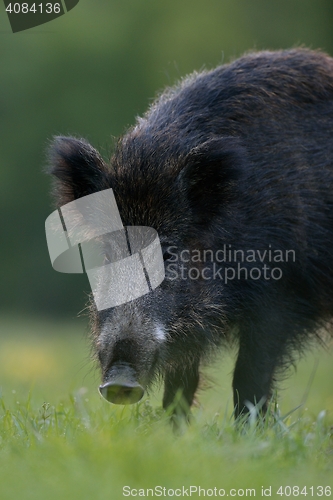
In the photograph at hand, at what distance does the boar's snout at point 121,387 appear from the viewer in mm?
3418

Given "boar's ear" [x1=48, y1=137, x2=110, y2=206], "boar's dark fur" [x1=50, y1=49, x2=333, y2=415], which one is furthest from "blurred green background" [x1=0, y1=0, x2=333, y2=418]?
"boar's dark fur" [x1=50, y1=49, x2=333, y2=415]

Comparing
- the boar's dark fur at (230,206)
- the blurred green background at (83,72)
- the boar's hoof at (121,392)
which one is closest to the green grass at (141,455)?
the boar's hoof at (121,392)

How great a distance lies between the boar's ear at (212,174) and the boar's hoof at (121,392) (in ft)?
3.90

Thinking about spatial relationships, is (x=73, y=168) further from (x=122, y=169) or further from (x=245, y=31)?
(x=245, y=31)

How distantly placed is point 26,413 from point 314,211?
1.97 m

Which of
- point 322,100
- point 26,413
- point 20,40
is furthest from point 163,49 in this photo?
point 26,413

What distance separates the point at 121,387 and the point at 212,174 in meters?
1.35

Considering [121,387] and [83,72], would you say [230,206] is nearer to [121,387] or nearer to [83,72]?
[121,387]

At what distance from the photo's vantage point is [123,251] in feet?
13.3

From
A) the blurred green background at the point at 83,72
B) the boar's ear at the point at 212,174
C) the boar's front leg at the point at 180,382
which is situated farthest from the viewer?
the blurred green background at the point at 83,72

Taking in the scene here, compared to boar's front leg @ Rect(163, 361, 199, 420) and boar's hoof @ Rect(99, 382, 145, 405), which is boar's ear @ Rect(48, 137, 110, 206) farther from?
boar's hoof @ Rect(99, 382, 145, 405)

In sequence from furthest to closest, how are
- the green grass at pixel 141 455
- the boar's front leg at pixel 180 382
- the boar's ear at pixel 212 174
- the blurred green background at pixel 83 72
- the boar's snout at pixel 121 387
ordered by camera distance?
1. the blurred green background at pixel 83 72
2. the boar's front leg at pixel 180 382
3. the boar's ear at pixel 212 174
4. the boar's snout at pixel 121 387
5. the green grass at pixel 141 455

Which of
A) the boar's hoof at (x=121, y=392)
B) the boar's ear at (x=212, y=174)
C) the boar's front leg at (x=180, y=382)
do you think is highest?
the boar's ear at (x=212, y=174)

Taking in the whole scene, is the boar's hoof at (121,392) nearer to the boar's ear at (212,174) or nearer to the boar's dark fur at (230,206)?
the boar's dark fur at (230,206)
